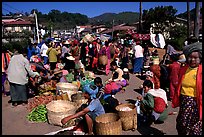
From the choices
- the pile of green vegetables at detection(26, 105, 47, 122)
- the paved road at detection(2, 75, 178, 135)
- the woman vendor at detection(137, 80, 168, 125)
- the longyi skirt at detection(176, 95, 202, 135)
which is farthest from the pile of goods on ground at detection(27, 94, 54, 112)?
the longyi skirt at detection(176, 95, 202, 135)

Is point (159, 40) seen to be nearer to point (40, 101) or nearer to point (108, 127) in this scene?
point (40, 101)

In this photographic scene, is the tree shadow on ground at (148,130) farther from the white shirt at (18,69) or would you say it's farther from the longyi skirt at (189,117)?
the white shirt at (18,69)

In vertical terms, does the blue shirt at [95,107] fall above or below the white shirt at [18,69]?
below

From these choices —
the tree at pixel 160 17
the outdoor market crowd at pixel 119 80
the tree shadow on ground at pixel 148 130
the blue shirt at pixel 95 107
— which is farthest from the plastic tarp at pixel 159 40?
the blue shirt at pixel 95 107

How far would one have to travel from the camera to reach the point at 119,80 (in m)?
8.41

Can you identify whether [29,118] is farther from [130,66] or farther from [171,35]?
[171,35]

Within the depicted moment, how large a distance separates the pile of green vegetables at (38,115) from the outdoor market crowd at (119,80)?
1.08 metres

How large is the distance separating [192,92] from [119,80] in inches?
191

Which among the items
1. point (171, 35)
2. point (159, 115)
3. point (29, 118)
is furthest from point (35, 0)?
point (171, 35)

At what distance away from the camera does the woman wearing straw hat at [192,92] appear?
139 inches

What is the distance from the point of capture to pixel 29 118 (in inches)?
236

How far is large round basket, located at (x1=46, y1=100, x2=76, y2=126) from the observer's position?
538 centimetres

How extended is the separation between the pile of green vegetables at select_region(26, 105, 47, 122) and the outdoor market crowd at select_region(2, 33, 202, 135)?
42.7 inches

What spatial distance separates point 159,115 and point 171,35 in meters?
30.8
